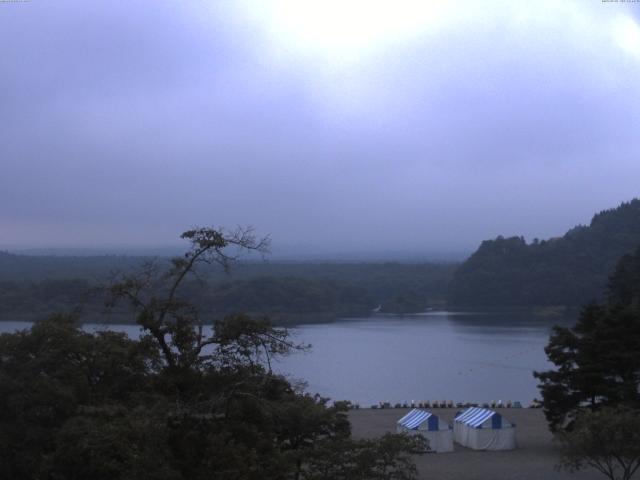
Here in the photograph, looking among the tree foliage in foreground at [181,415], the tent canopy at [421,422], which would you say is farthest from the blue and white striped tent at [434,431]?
the tree foliage in foreground at [181,415]

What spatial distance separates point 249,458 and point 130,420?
73 centimetres

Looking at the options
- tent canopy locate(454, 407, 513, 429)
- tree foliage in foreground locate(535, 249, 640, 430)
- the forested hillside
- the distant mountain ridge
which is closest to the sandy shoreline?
tent canopy locate(454, 407, 513, 429)

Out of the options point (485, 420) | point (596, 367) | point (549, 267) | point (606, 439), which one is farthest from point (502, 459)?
point (549, 267)

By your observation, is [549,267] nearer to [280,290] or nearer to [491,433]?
[280,290]

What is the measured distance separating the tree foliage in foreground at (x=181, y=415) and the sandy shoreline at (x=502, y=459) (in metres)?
5.31

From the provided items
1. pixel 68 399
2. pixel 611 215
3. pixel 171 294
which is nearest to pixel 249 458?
pixel 171 294

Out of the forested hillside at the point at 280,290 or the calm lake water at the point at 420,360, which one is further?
the forested hillside at the point at 280,290

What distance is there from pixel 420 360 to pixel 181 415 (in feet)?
84.3

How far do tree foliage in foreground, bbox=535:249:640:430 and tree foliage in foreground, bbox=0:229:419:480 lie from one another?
696cm

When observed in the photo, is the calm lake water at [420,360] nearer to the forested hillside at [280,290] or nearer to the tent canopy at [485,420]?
the forested hillside at [280,290]

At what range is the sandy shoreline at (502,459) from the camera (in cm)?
1129

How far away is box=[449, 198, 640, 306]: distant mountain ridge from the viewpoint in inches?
2265

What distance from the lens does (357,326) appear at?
4553cm

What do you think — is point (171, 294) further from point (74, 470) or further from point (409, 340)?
point (409, 340)
